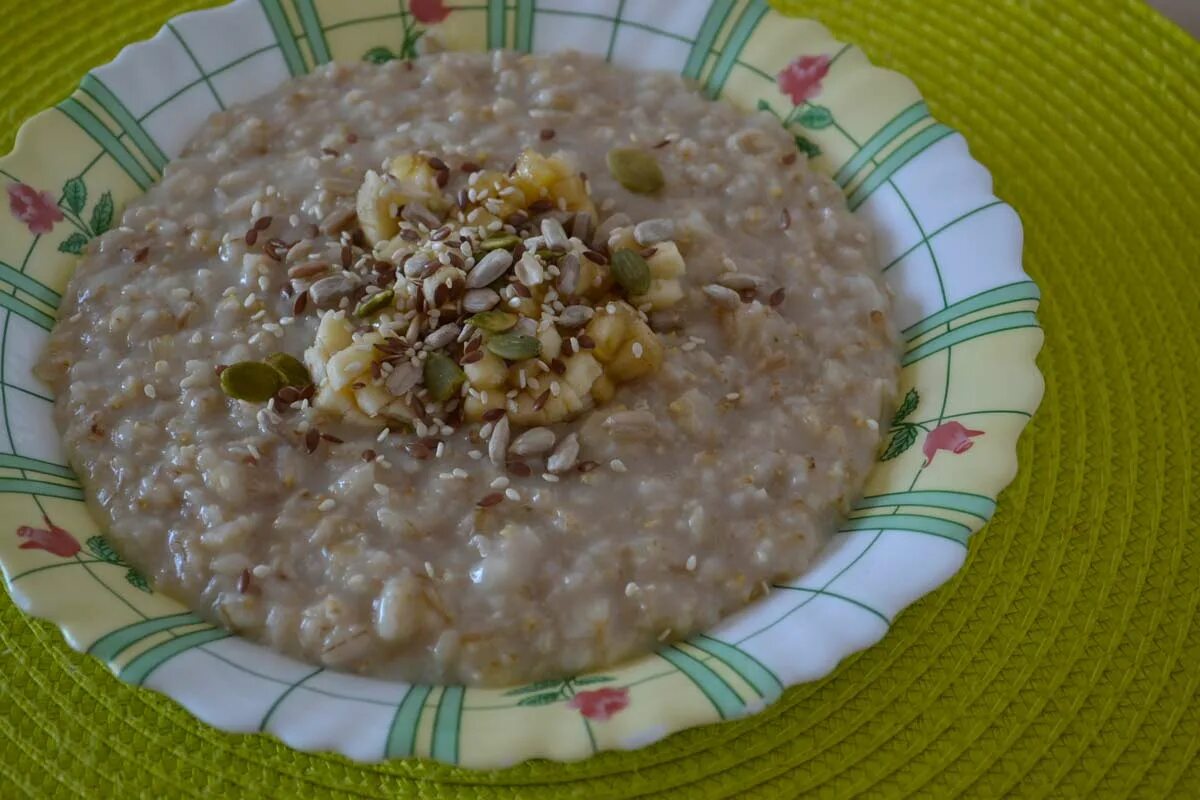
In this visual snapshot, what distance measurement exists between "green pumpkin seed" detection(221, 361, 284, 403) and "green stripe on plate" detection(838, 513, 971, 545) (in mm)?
1218

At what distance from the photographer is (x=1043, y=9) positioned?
11.2 ft

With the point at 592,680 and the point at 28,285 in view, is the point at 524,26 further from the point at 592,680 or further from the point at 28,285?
the point at 592,680

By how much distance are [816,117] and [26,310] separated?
6.45 feet

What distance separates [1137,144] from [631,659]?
2224 mm

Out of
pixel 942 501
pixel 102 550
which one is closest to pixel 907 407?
pixel 942 501

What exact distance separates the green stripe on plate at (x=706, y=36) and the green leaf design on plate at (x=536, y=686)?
178cm

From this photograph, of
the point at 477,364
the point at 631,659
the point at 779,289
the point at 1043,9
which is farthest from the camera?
the point at 1043,9

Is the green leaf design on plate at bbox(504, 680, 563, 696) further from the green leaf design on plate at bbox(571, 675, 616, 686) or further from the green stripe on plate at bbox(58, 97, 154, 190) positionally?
the green stripe on plate at bbox(58, 97, 154, 190)

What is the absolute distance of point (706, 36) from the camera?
3.01m

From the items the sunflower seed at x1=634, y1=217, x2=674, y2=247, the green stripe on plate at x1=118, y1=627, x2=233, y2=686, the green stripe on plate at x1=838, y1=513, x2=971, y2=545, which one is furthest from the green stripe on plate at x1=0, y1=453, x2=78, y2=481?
the green stripe on plate at x1=838, y1=513, x2=971, y2=545

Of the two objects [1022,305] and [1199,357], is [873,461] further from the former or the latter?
[1199,357]

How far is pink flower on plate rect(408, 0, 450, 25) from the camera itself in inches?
121

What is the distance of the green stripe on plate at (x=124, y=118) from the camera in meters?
2.68

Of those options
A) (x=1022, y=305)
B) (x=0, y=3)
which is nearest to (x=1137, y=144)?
(x=1022, y=305)
